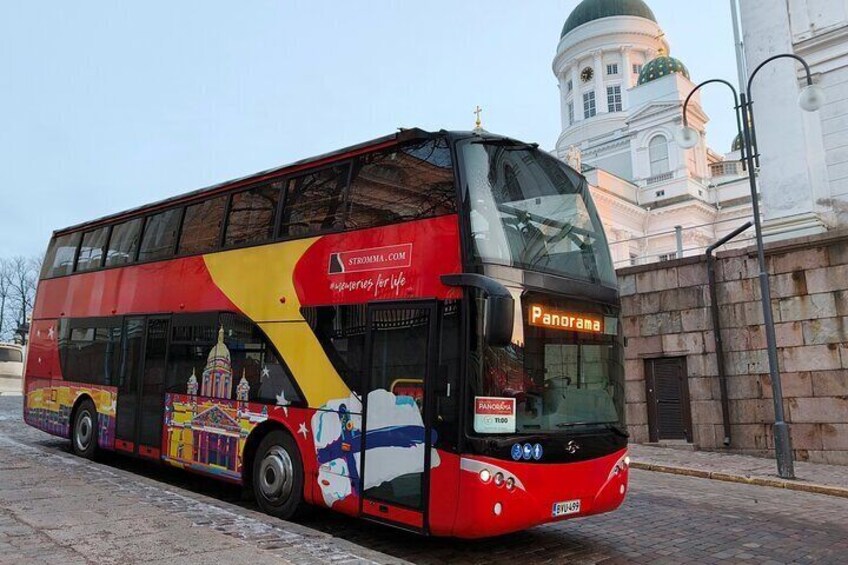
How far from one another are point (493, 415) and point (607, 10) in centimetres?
7021

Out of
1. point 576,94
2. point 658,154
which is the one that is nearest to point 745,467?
point 658,154

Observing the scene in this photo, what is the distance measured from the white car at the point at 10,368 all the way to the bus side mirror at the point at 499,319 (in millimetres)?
34905

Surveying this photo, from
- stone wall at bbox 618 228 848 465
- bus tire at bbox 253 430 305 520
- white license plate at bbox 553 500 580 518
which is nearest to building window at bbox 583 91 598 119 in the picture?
stone wall at bbox 618 228 848 465

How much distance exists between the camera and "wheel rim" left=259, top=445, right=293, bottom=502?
7.32 meters

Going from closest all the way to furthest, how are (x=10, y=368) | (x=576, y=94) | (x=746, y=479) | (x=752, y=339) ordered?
1. (x=746, y=479)
2. (x=752, y=339)
3. (x=10, y=368)
4. (x=576, y=94)

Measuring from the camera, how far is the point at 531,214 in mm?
6523

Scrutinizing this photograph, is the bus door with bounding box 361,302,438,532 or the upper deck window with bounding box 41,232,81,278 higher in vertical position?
the upper deck window with bounding box 41,232,81,278

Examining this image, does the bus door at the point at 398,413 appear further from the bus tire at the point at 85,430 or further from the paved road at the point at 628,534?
the bus tire at the point at 85,430

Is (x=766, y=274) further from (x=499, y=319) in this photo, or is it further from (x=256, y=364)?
(x=256, y=364)

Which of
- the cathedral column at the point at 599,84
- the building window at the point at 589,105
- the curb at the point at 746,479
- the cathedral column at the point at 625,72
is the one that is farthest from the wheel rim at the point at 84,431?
the building window at the point at 589,105

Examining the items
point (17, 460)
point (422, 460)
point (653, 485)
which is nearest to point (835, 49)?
point (653, 485)

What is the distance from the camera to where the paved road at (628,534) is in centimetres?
602

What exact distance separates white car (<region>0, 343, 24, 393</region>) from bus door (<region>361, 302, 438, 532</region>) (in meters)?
33.4

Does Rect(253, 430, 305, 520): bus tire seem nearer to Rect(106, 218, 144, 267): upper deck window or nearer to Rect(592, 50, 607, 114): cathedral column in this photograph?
Rect(106, 218, 144, 267): upper deck window
